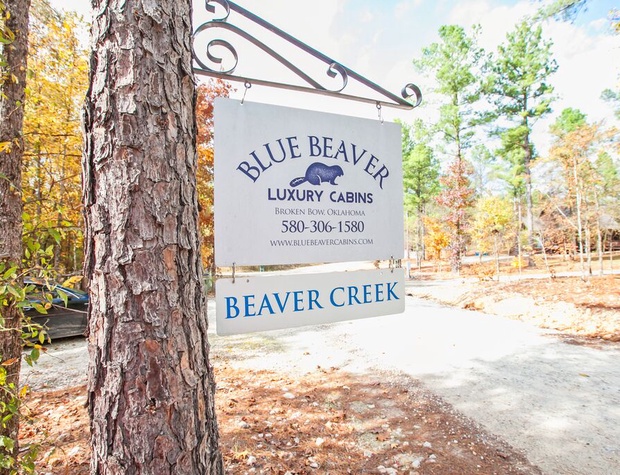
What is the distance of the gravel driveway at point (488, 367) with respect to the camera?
2664mm

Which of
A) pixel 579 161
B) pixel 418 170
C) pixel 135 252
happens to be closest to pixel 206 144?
pixel 135 252

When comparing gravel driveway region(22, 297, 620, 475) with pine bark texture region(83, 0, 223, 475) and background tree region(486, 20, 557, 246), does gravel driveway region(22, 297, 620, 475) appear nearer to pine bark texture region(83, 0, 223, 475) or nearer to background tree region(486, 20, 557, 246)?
pine bark texture region(83, 0, 223, 475)

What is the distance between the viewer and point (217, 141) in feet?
4.85

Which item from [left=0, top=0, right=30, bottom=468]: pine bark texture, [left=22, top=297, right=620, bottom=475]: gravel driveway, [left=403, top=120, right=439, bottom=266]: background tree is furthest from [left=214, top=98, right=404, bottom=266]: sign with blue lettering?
[left=403, top=120, right=439, bottom=266]: background tree

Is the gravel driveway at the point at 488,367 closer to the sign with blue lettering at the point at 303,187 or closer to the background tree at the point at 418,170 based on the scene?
the sign with blue lettering at the point at 303,187

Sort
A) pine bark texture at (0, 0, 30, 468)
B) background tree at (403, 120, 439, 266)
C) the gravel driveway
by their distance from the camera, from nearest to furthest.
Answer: pine bark texture at (0, 0, 30, 468)
the gravel driveway
background tree at (403, 120, 439, 266)

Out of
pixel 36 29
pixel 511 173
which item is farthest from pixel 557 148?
pixel 36 29

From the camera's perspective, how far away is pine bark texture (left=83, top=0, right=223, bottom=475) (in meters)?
0.99

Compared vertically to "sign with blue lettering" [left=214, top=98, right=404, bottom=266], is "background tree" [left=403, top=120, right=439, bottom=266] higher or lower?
higher

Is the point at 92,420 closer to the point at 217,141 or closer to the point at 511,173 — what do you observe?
the point at 217,141

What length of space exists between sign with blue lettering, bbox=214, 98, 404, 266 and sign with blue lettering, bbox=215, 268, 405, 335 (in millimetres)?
103

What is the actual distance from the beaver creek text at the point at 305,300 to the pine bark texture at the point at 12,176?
134 cm

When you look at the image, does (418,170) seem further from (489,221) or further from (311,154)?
(311,154)

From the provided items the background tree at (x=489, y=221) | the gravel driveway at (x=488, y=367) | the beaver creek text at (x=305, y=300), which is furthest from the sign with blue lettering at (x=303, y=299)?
the background tree at (x=489, y=221)
